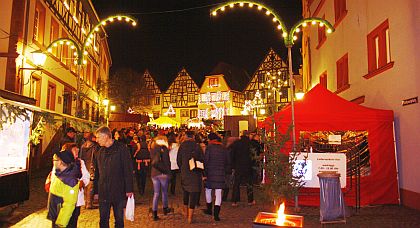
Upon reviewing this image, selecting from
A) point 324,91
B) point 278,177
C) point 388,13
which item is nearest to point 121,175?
point 278,177

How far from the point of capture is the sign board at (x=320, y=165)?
351 inches

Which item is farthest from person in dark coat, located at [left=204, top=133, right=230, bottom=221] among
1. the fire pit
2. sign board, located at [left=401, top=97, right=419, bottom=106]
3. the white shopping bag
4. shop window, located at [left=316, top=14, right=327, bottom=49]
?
shop window, located at [left=316, top=14, right=327, bottom=49]

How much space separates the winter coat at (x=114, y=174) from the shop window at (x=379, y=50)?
8586 millimetres

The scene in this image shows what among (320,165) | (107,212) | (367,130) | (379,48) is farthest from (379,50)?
(107,212)

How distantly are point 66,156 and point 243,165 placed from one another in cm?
549

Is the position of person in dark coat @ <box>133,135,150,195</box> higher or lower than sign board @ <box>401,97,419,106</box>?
lower

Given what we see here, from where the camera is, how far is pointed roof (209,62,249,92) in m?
57.0

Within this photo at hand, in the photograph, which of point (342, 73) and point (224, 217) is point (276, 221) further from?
point (342, 73)

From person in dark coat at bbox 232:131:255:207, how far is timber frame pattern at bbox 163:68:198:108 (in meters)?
49.2

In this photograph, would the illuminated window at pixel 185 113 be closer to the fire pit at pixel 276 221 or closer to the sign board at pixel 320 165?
the sign board at pixel 320 165

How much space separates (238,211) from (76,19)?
2019 centimetres

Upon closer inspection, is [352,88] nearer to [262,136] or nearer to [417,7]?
[417,7]

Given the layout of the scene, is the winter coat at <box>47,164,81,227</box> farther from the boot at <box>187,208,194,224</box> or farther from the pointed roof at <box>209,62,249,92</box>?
the pointed roof at <box>209,62,249,92</box>

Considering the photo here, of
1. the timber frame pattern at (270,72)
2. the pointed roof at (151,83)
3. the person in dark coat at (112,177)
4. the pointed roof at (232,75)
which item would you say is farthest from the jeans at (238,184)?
the pointed roof at (151,83)
